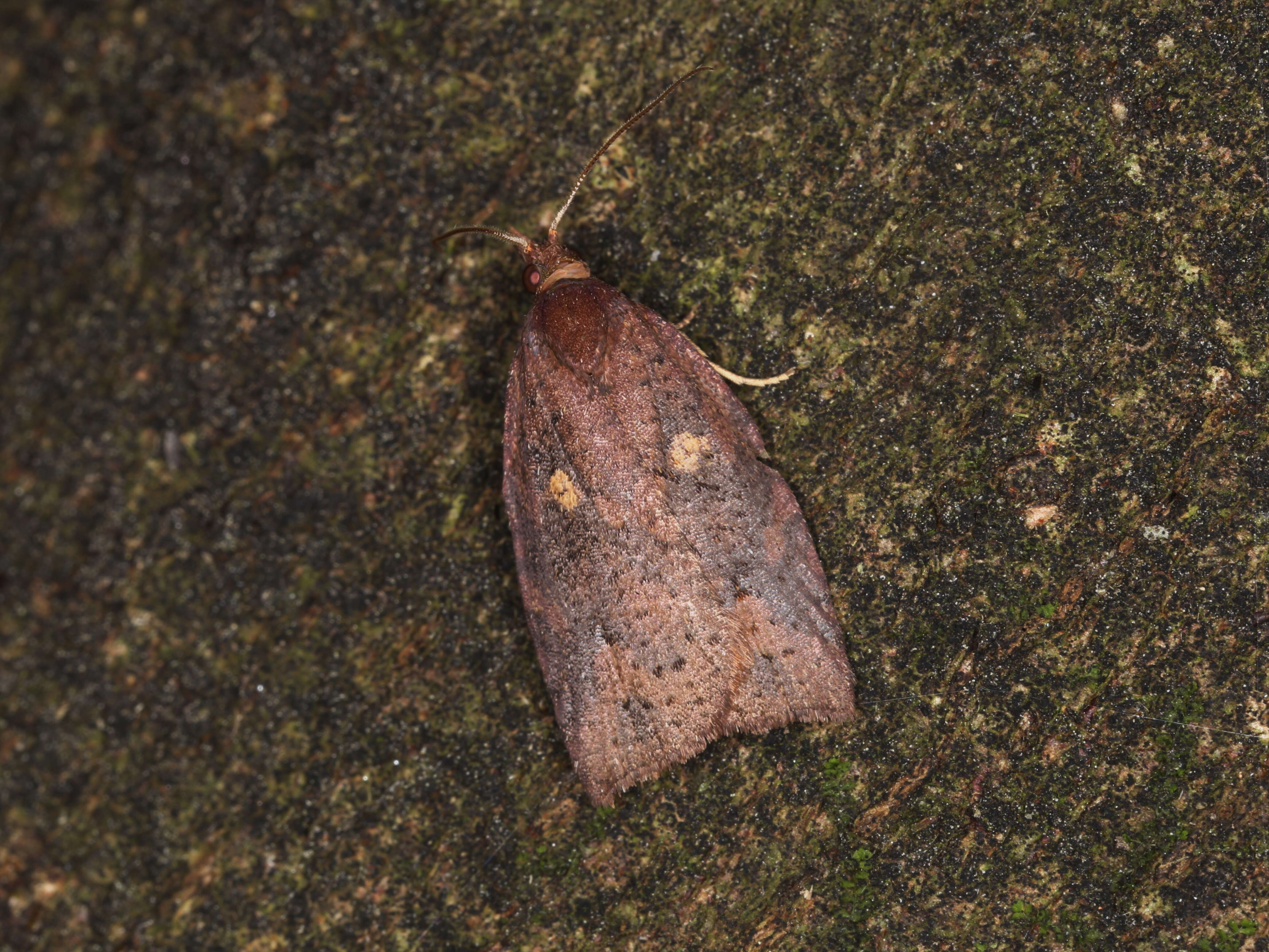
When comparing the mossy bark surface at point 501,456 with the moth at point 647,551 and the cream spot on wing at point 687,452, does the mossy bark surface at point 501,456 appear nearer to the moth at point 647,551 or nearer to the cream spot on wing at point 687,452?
the moth at point 647,551

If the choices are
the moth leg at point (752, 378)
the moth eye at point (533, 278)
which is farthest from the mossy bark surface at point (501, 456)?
the moth eye at point (533, 278)

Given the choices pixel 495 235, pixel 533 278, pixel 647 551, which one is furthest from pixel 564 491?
pixel 495 235

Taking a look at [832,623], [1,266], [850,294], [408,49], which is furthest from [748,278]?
[1,266]

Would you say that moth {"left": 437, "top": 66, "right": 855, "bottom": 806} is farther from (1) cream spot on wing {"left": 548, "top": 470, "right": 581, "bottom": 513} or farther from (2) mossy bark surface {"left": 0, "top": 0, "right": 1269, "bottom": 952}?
(2) mossy bark surface {"left": 0, "top": 0, "right": 1269, "bottom": 952}

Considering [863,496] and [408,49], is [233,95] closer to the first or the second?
[408,49]

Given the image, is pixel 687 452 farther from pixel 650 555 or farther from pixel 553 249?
pixel 553 249

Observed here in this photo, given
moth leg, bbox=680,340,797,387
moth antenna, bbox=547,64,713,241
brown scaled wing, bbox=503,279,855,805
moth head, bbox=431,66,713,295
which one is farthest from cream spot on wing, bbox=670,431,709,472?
moth antenna, bbox=547,64,713,241
